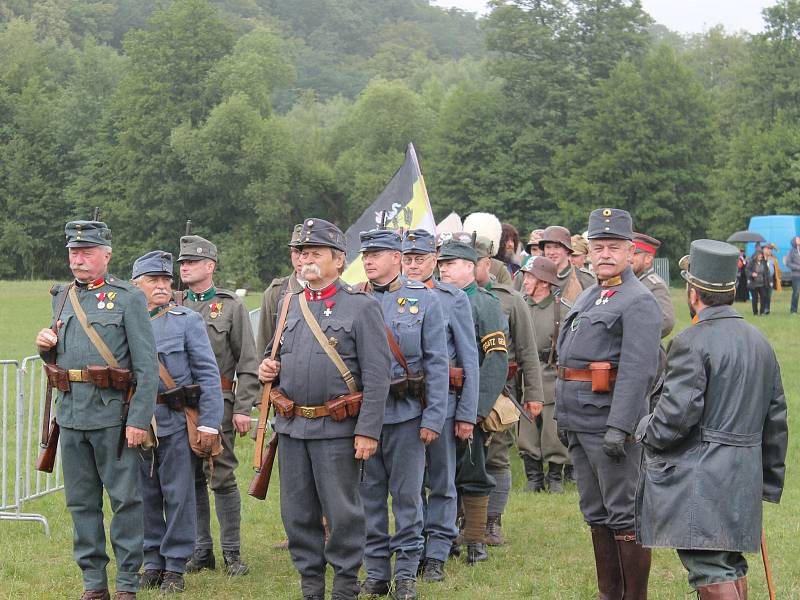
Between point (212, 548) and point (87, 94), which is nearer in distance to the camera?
point (212, 548)

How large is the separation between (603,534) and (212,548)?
2.88 meters

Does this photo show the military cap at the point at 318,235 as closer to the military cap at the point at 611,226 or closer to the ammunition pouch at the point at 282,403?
the ammunition pouch at the point at 282,403

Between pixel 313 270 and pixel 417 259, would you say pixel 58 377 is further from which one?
pixel 417 259

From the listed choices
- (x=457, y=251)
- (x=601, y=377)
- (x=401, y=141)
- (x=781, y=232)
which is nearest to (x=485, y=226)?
(x=457, y=251)

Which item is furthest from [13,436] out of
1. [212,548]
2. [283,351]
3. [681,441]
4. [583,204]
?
[583,204]

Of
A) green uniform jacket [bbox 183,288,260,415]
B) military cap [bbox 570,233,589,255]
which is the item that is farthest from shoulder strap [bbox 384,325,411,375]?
military cap [bbox 570,233,589,255]

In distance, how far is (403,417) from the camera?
23.8 ft

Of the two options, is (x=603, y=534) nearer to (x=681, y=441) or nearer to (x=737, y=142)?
(x=681, y=441)

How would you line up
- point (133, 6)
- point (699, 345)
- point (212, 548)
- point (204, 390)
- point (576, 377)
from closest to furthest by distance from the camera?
point (699, 345), point (576, 377), point (204, 390), point (212, 548), point (133, 6)

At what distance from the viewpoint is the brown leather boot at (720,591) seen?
5.43 meters

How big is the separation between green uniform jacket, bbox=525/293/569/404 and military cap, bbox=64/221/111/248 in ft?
15.5

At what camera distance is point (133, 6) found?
140 m

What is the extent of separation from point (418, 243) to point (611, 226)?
67.1 inches

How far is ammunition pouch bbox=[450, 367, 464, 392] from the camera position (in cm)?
769
